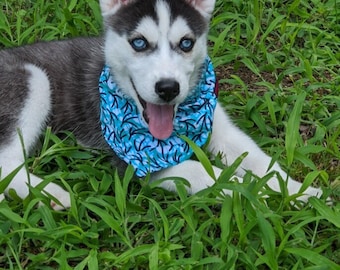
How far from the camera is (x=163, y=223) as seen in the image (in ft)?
14.2

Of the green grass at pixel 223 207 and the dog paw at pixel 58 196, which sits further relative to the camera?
the dog paw at pixel 58 196

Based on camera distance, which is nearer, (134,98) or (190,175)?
(190,175)

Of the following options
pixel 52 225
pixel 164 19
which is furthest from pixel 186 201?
pixel 164 19

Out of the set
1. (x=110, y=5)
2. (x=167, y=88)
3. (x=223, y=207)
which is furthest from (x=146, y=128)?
(x=223, y=207)

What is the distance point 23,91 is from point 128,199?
1.13 m

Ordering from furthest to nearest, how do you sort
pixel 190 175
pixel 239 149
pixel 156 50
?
pixel 239 149
pixel 190 175
pixel 156 50

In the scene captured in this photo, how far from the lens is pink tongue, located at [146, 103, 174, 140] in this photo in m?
4.87

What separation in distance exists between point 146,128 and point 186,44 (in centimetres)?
65

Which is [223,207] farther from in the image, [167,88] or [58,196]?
[58,196]

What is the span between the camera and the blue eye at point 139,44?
15.2 ft

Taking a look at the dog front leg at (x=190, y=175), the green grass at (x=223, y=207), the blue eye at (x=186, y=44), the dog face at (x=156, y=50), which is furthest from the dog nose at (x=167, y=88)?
the dog front leg at (x=190, y=175)

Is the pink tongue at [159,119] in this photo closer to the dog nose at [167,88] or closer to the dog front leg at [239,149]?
the dog nose at [167,88]

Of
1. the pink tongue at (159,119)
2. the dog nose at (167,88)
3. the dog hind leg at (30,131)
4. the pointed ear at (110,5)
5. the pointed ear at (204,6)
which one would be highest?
the pointed ear at (204,6)

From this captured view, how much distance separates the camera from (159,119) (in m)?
4.88
